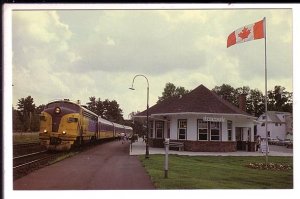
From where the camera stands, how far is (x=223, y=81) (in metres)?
10.8

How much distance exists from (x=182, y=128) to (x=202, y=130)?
3.32 ft

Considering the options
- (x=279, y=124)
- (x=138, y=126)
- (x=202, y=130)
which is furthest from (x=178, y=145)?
(x=279, y=124)

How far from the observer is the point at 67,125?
12430 millimetres

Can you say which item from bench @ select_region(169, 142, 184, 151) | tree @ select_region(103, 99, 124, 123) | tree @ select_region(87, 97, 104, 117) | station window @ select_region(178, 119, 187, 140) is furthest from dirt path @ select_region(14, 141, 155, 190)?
station window @ select_region(178, 119, 187, 140)

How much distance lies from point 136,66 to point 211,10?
2.27 metres

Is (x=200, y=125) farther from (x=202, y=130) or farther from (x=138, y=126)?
(x=138, y=126)

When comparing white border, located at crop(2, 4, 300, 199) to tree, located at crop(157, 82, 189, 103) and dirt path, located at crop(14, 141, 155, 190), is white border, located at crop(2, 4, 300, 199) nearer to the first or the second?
dirt path, located at crop(14, 141, 155, 190)

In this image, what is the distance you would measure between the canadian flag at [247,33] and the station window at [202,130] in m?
8.36

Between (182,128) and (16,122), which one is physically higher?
(16,122)

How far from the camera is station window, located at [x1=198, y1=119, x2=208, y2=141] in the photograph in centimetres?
1786

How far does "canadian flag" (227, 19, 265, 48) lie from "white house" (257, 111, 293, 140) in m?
2.09

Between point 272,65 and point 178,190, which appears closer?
point 178,190
